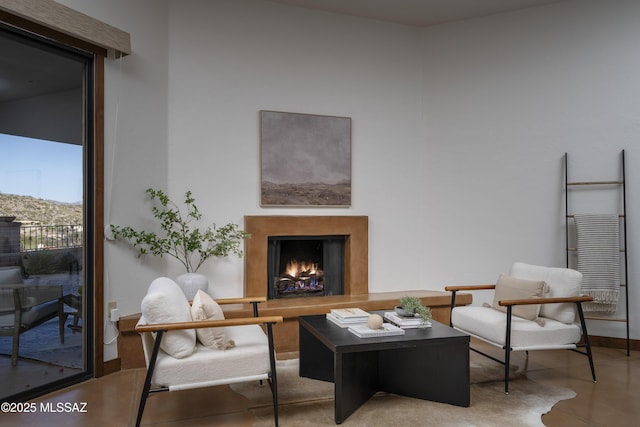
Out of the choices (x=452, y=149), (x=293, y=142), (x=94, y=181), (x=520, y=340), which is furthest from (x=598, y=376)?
(x=94, y=181)

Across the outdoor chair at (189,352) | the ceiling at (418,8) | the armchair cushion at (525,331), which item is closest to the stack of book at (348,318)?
the outdoor chair at (189,352)

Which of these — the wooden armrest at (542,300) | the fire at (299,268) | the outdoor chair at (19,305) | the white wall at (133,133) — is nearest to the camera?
the outdoor chair at (19,305)

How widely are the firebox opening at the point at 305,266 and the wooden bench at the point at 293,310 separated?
19 cm

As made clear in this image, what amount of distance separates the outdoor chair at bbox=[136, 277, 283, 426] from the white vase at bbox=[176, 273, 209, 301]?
1.13 meters

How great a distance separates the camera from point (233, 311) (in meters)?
4.23

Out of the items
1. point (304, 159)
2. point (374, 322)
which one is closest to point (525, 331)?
point (374, 322)

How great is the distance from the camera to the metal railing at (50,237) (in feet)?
10.8

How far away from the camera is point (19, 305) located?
322cm

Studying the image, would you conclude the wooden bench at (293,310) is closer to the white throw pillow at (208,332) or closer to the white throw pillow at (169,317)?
the white throw pillow at (208,332)

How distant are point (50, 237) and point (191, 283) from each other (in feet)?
3.74

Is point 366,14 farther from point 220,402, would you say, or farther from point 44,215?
point 220,402

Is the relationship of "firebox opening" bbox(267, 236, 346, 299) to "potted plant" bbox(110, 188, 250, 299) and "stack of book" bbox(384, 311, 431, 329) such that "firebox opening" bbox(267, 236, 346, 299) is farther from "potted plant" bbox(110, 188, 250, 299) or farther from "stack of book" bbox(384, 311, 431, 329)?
"stack of book" bbox(384, 311, 431, 329)

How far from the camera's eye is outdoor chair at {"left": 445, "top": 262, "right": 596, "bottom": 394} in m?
3.42

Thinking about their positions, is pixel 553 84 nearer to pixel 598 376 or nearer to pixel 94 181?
pixel 598 376
